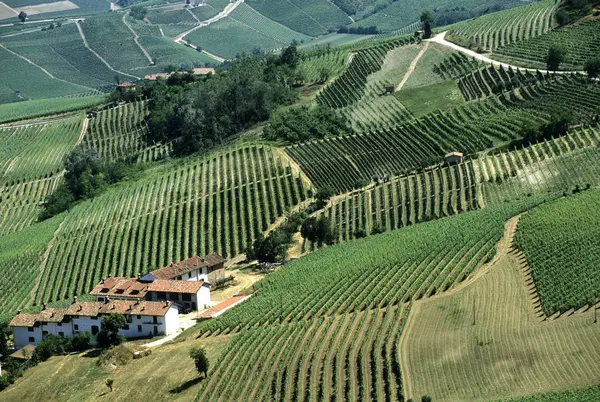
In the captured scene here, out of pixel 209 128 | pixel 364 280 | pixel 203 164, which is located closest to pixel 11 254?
pixel 203 164

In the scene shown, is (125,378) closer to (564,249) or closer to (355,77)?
(564,249)

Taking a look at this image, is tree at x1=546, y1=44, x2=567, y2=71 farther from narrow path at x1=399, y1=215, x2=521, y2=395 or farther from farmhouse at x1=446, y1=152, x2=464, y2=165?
narrow path at x1=399, y1=215, x2=521, y2=395

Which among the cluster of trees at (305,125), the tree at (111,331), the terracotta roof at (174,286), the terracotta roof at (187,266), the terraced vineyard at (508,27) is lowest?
the tree at (111,331)

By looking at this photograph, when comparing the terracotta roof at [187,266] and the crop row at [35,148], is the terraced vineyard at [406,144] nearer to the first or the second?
the terracotta roof at [187,266]

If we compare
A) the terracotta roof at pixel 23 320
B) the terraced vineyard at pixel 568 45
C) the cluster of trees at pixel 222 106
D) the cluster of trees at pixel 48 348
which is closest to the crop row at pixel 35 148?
the cluster of trees at pixel 222 106

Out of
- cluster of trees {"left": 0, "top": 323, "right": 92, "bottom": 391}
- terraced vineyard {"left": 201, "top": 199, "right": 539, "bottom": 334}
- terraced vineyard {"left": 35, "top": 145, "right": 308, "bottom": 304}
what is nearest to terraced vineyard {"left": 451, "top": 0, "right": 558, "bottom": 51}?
terraced vineyard {"left": 35, "top": 145, "right": 308, "bottom": 304}

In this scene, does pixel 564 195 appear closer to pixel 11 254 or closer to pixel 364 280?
pixel 364 280

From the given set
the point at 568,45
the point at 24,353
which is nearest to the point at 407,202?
the point at 24,353
